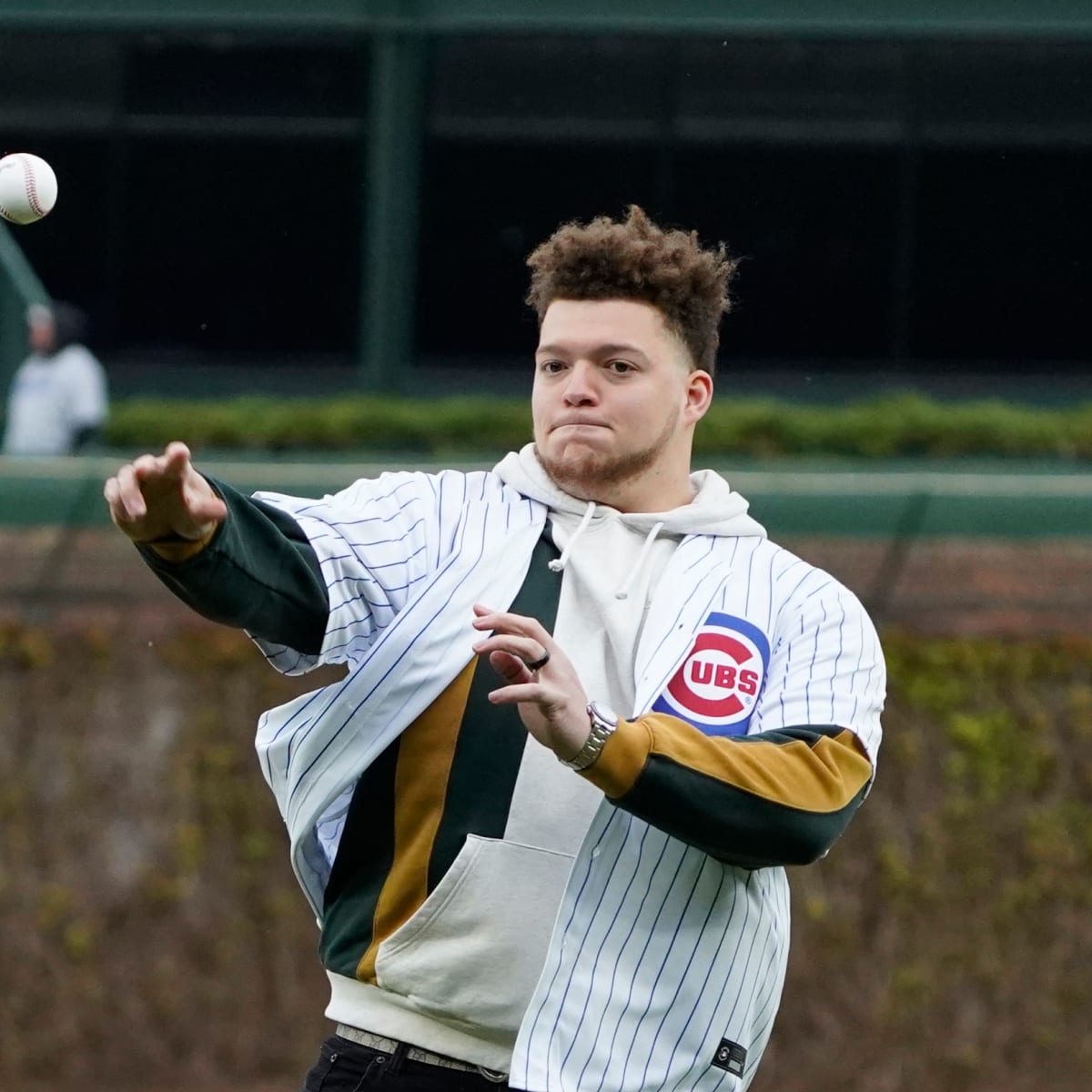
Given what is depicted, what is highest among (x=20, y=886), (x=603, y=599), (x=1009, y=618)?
(x=603, y=599)

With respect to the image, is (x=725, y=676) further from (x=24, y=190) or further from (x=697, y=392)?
(x=24, y=190)

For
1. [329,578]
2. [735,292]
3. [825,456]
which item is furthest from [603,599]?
[735,292]

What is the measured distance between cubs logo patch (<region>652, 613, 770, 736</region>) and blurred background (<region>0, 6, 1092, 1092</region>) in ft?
19.5

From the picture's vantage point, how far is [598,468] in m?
3.75

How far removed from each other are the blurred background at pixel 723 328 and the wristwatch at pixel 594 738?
6.33m

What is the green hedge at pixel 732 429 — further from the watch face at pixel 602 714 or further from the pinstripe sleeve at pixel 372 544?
the watch face at pixel 602 714

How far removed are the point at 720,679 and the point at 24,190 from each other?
1.90 meters

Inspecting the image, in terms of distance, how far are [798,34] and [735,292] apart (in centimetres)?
183

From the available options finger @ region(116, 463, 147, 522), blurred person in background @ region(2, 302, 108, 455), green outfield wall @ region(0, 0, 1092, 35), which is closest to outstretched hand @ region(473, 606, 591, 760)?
finger @ region(116, 463, 147, 522)

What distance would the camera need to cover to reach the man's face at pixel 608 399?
3730mm

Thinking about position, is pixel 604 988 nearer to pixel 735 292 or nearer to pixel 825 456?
pixel 825 456

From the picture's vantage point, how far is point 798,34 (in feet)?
46.1

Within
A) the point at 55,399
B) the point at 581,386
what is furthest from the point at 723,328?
the point at 581,386

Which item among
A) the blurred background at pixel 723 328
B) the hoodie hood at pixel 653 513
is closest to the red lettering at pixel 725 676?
the hoodie hood at pixel 653 513
